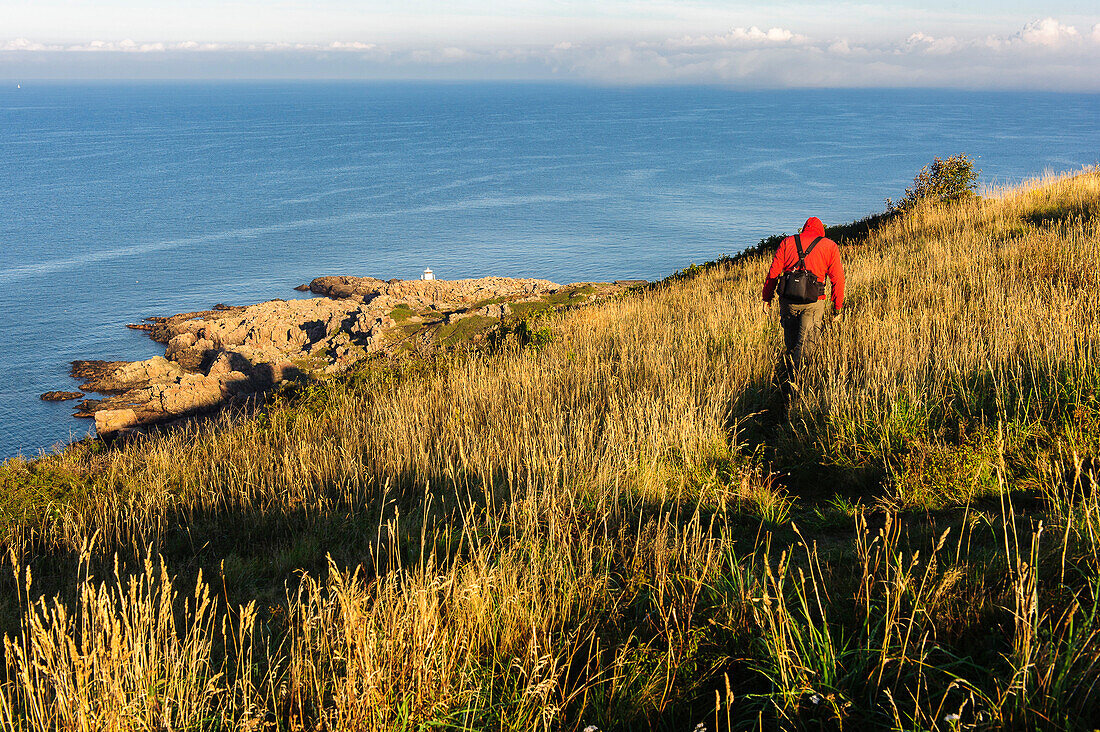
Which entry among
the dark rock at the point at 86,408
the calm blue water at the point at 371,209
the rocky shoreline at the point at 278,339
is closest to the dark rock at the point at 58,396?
the rocky shoreline at the point at 278,339

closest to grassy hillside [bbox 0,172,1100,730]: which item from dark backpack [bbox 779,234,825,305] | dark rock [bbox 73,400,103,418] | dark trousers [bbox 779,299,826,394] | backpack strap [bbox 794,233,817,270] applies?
dark trousers [bbox 779,299,826,394]

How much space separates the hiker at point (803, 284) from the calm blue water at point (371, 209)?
91.7ft

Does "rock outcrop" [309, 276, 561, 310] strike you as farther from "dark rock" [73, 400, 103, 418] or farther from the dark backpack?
the dark backpack

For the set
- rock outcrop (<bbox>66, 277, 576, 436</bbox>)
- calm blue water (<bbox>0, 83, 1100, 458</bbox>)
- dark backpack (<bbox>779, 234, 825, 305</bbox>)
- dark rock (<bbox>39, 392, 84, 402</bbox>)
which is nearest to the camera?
dark backpack (<bbox>779, 234, 825, 305</bbox>)

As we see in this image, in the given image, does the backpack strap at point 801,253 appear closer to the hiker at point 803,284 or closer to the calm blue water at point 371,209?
the hiker at point 803,284

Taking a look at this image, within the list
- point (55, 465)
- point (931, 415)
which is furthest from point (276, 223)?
point (931, 415)

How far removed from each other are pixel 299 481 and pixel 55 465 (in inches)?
158

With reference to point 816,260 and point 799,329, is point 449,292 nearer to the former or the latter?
point 799,329

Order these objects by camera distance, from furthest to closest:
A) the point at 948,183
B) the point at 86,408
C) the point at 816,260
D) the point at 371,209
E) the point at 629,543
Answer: the point at 371,209
the point at 86,408
the point at 948,183
the point at 816,260
the point at 629,543

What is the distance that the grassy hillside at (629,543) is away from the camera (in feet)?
8.25

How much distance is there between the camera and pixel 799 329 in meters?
7.27

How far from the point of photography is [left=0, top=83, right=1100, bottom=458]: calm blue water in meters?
43.8

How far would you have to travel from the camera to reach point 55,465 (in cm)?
791

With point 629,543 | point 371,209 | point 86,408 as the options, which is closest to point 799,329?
point 629,543
